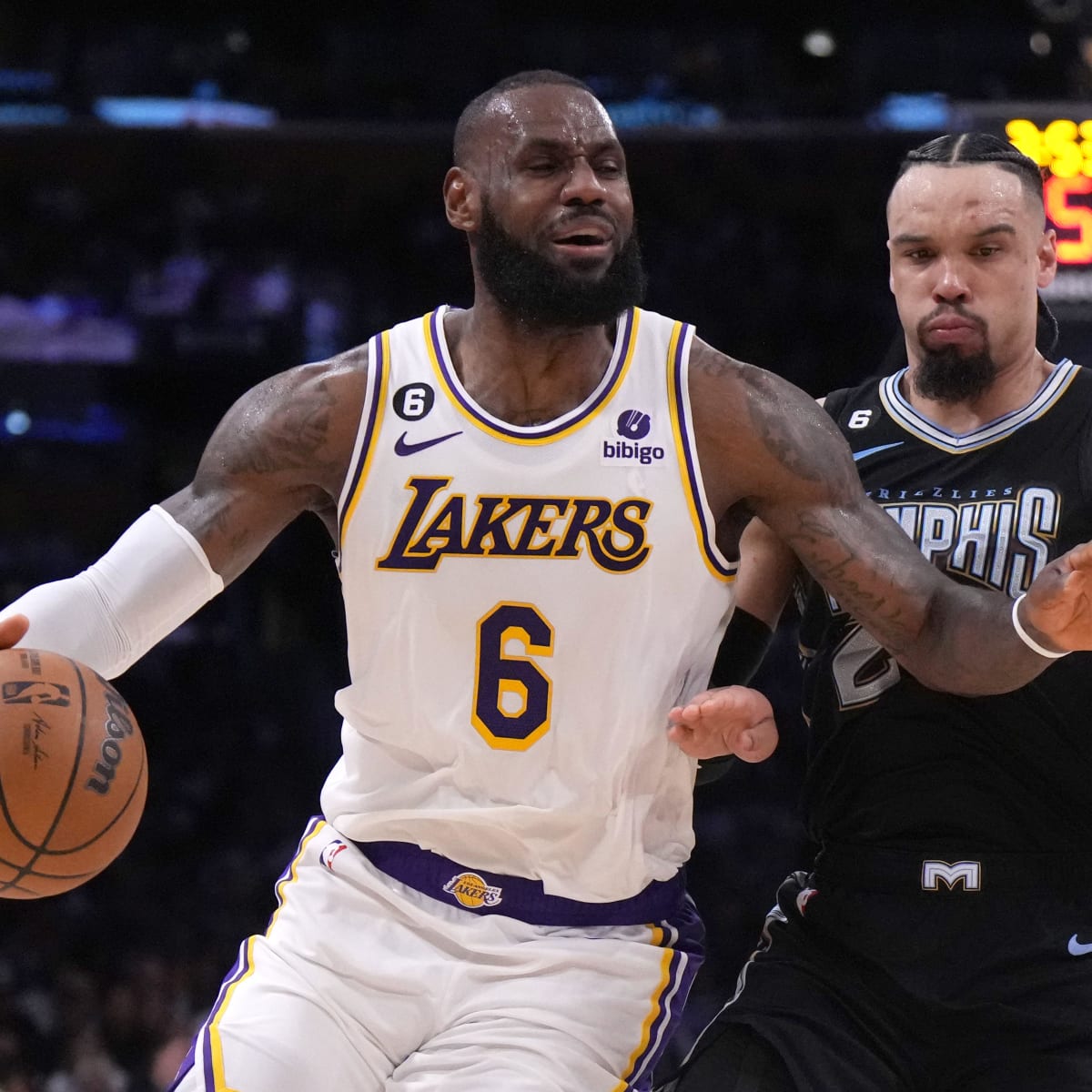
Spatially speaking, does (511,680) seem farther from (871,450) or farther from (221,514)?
(871,450)

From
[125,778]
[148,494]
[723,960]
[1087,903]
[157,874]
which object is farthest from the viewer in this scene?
[148,494]

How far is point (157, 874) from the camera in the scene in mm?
11109

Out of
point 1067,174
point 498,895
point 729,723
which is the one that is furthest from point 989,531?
point 1067,174

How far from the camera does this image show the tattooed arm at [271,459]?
124 inches

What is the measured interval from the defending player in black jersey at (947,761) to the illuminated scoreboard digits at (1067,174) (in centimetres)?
284

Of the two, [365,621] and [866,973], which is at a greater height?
[365,621]

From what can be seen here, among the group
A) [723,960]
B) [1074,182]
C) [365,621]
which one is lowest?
[723,960]

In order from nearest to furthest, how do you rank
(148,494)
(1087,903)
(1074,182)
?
(1087,903) < (1074,182) < (148,494)

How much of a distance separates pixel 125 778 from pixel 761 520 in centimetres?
134

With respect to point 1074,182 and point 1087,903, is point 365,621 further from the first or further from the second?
point 1074,182

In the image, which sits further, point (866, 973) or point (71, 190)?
point (71, 190)

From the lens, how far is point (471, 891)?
3.03m

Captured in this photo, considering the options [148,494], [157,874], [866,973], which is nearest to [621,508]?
[866,973]

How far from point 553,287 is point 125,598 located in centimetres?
103
